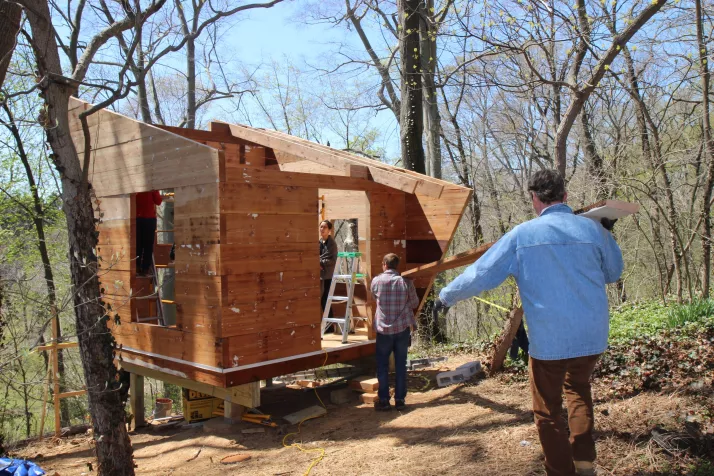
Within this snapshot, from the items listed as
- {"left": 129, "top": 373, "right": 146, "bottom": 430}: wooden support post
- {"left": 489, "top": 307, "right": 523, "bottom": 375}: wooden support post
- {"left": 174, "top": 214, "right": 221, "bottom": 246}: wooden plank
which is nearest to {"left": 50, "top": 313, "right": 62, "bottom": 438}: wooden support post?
{"left": 129, "top": 373, "right": 146, "bottom": 430}: wooden support post

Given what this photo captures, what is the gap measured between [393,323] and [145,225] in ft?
13.5

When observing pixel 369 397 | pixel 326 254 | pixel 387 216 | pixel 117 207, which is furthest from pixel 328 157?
pixel 369 397

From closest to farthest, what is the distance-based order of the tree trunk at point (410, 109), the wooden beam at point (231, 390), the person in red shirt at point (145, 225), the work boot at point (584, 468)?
the work boot at point (584, 468), the wooden beam at point (231, 390), the person in red shirt at point (145, 225), the tree trunk at point (410, 109)

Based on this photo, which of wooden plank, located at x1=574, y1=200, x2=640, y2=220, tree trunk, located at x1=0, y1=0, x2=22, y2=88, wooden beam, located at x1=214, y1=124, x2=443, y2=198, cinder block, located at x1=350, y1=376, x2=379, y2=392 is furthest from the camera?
cinder block, located at x1=350, y1=376, x2=379, y2=392

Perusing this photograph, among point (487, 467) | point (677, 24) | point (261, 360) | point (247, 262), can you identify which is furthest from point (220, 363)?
point (677, 24)

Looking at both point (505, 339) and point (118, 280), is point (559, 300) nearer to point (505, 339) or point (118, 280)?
point (505, 339)

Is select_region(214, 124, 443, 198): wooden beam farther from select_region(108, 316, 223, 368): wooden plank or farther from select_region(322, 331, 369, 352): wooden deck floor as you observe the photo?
select_region(108, 316, 223, 368): wooden plank

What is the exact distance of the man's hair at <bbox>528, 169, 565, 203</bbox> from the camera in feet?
10.7

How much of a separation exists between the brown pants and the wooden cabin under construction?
340 cm

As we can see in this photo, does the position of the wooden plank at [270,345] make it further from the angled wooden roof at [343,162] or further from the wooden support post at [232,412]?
the angled wooden roof at [343,162]

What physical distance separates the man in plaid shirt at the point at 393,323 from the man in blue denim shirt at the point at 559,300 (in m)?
3.14

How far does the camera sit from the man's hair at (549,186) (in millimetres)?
3256

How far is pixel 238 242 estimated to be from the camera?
19.6 ft

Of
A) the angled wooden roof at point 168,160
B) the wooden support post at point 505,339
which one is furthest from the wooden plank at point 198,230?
the wooden support post at point 505,339
